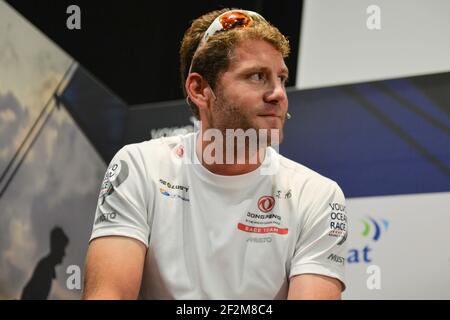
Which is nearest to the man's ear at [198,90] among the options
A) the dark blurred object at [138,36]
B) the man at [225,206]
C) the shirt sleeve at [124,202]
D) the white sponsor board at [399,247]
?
the man at [225,206]

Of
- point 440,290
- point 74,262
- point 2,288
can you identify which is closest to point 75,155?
point 74,262

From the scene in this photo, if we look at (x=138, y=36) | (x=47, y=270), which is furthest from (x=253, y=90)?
(x=138, y=36)

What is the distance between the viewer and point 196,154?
1885 mm

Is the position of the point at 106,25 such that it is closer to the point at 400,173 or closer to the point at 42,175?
the point at 42,175

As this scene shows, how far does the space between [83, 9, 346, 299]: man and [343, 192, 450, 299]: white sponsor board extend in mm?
987

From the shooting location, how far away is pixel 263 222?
175 cm

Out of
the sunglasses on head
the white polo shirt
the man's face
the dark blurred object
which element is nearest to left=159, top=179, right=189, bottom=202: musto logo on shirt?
the white polo shirt

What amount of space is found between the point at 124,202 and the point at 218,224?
10.0 inches

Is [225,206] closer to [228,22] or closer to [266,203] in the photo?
[266,203]

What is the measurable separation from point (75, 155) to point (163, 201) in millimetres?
1697

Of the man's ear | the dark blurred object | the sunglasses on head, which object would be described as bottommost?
the man's ear

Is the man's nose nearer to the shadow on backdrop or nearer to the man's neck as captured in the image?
the man's neck

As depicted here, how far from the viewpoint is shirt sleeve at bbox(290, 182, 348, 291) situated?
5.46 ft

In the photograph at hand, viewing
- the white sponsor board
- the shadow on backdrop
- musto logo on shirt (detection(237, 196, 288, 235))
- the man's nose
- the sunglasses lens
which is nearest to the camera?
musto logo on shirt (detection(237, 196, 288, 235))
